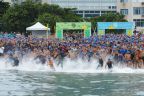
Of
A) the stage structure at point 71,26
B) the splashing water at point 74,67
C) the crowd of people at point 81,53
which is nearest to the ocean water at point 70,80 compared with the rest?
the splashing water at point 74,67

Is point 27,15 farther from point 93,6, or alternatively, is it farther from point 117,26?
point 117,26

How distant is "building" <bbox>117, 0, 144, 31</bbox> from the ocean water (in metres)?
61.2

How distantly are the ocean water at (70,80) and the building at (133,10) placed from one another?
61.2 metres

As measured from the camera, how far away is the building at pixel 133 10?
330 feet

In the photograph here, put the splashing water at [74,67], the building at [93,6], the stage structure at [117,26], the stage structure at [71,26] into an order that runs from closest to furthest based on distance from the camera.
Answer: the splashing water at [74,67]
the stage structure at [71,26]
the stage structure at [117,26]
the building at [93,6]

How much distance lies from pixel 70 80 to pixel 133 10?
71.4 m

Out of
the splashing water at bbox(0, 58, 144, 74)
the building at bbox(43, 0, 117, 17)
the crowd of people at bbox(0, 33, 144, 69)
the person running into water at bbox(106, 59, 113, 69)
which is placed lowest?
the splashing water at bbox(0, 58, 144, 74)

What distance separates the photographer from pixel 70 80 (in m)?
31.4

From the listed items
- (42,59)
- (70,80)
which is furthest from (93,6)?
(70,80)

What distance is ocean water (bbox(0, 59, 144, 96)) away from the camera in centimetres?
2639

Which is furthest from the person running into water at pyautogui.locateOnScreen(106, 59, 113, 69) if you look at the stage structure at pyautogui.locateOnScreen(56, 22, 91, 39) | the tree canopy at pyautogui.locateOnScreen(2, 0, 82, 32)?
the tree canopy at pyautogui.locateOnScreen(2, 0, 82, 32)

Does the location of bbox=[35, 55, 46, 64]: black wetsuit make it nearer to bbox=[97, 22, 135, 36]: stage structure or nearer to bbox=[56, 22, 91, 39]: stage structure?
bbox=[56, 22, 91, 39]: stage structure

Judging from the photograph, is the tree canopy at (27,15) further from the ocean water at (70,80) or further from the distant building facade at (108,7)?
the ocean water at (70,80)

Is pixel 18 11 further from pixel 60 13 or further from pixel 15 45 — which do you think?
pixel 15 45
